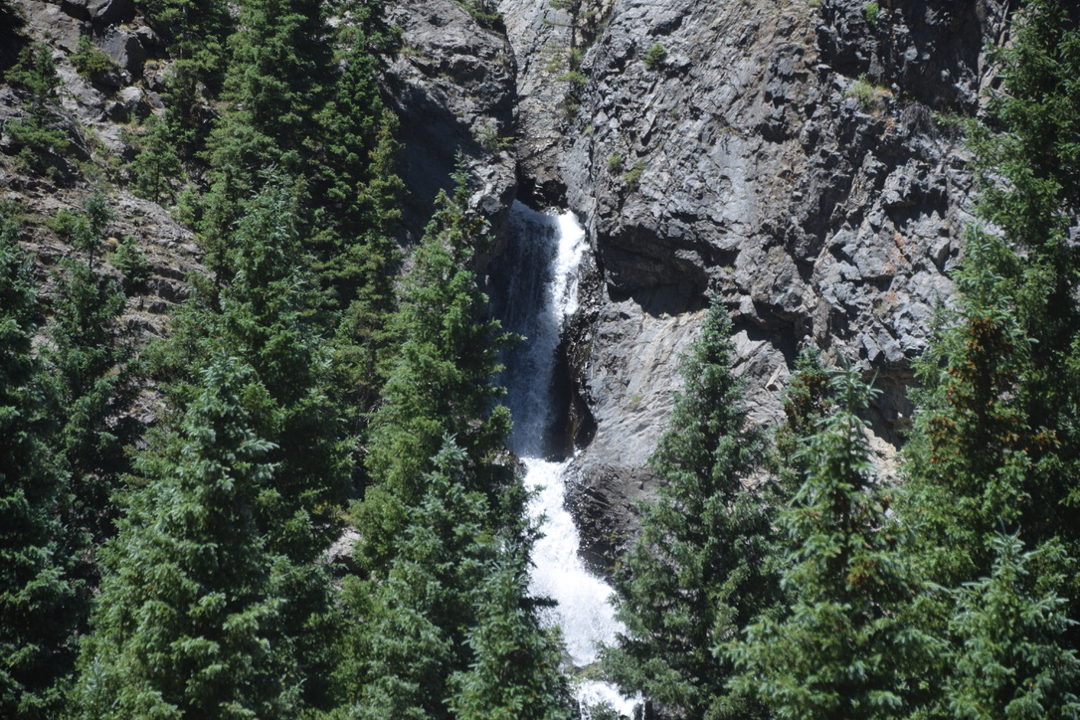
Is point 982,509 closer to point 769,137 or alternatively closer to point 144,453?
point 144,453

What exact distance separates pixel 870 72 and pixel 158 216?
86.3 feet

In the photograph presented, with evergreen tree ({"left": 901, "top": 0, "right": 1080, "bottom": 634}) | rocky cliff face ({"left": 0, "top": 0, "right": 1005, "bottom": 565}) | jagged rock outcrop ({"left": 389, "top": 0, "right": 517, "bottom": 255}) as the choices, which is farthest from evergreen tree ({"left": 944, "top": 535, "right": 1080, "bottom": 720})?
jagged rock outcrop ({"left": 389, "top": 0, "right": 517, "bottom": 255})

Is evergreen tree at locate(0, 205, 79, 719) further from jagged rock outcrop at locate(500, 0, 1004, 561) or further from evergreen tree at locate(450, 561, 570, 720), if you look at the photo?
jagged rock outcrop at locate(500, 0, 1004, 561)

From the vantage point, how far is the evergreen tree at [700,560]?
15.9m

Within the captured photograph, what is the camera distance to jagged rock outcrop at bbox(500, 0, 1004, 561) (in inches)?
1065

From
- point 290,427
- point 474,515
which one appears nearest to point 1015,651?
point 474,515

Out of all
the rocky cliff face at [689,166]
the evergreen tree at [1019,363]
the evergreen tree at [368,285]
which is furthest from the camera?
the rocky cliff face at [689,166]

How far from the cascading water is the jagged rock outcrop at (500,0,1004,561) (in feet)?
5.76

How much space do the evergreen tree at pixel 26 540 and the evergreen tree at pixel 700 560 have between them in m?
10.6

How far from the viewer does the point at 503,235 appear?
133ft

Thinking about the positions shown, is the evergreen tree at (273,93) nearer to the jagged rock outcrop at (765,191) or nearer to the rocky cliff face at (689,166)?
the rocky cliff face at (689,166)

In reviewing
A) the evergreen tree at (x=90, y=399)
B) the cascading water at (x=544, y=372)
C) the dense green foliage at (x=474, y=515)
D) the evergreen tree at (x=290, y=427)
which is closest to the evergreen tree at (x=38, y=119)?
the dense green foliage at (x=474, y=515)

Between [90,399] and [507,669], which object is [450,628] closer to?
[507,669]

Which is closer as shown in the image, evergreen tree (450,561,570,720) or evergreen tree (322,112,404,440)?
evergreen tree (450,561,570,720)
